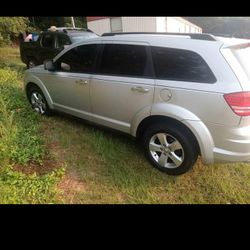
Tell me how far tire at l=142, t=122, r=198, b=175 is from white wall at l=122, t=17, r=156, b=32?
1669 centimetres

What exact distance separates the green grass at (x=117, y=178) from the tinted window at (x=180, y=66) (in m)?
1.30

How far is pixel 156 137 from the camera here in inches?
147

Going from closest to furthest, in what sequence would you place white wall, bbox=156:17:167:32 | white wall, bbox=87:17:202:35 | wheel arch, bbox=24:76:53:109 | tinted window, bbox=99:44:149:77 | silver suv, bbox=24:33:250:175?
silver suv, bbox=24:33:250:175 → tinted window, bbox=99:44:149:77 → wheel arch, bbox=24:76:53:109 → white wall, bbox=156:17:167:32 → white wall, bbox=87:17:202:35

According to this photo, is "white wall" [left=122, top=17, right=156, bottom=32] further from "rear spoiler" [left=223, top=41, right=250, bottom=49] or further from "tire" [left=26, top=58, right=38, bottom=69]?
"rear spoiler" [left=223, top=41, right=250, bottom=49]

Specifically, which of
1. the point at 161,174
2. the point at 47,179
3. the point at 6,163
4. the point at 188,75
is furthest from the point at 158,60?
the point at 6,163

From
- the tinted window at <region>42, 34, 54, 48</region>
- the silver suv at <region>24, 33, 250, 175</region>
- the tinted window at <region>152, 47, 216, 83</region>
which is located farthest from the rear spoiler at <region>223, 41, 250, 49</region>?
the tinted window at <region>42, 34, 54, 48</region>

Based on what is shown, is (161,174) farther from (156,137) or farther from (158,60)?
(158,60)

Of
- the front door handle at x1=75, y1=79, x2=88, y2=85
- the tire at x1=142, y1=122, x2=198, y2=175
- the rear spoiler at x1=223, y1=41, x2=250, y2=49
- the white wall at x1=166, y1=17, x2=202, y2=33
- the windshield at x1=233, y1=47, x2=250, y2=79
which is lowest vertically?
the white wall at x1=166, y1=17, x2=202, y2=33

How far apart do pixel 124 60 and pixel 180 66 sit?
2.90ft

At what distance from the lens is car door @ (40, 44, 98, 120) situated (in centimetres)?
443

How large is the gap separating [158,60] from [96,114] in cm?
137
